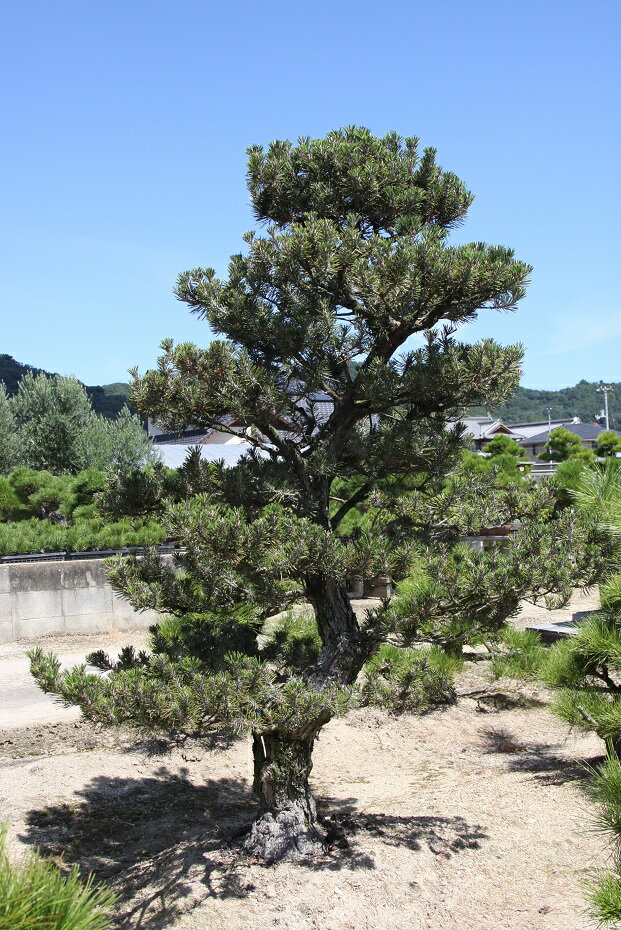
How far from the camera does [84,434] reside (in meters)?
22.9

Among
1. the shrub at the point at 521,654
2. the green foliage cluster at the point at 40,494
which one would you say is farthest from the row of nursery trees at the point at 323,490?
the green foliage cluster at the point at 40,494

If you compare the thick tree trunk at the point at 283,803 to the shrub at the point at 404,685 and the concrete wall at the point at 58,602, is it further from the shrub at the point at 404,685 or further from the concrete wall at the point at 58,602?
the concrete wall at the point at 58,602

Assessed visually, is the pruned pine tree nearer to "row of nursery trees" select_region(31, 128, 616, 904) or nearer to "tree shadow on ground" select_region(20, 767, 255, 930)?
"row of nursery trees" select_region(31, 128, 616, 904)

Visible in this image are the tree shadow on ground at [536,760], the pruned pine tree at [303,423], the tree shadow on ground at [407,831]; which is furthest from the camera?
the tree shadow on ground at [536,760]

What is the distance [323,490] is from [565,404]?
109 metres

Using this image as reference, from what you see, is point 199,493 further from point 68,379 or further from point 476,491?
point 68,379

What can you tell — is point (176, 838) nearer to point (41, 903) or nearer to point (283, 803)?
point (283, 803)

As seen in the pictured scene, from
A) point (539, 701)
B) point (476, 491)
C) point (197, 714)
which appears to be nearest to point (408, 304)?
point (476, 491)

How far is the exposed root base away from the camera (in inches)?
179

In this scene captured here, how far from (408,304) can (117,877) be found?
3996 millimetres

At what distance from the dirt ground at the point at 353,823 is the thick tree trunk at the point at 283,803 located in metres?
0.14

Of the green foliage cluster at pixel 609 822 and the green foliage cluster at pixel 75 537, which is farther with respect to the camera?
the green foliage cluster at pixel 75 537

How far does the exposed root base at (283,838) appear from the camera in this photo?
4.56 m

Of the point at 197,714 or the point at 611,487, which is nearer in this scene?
the point at 611,487
